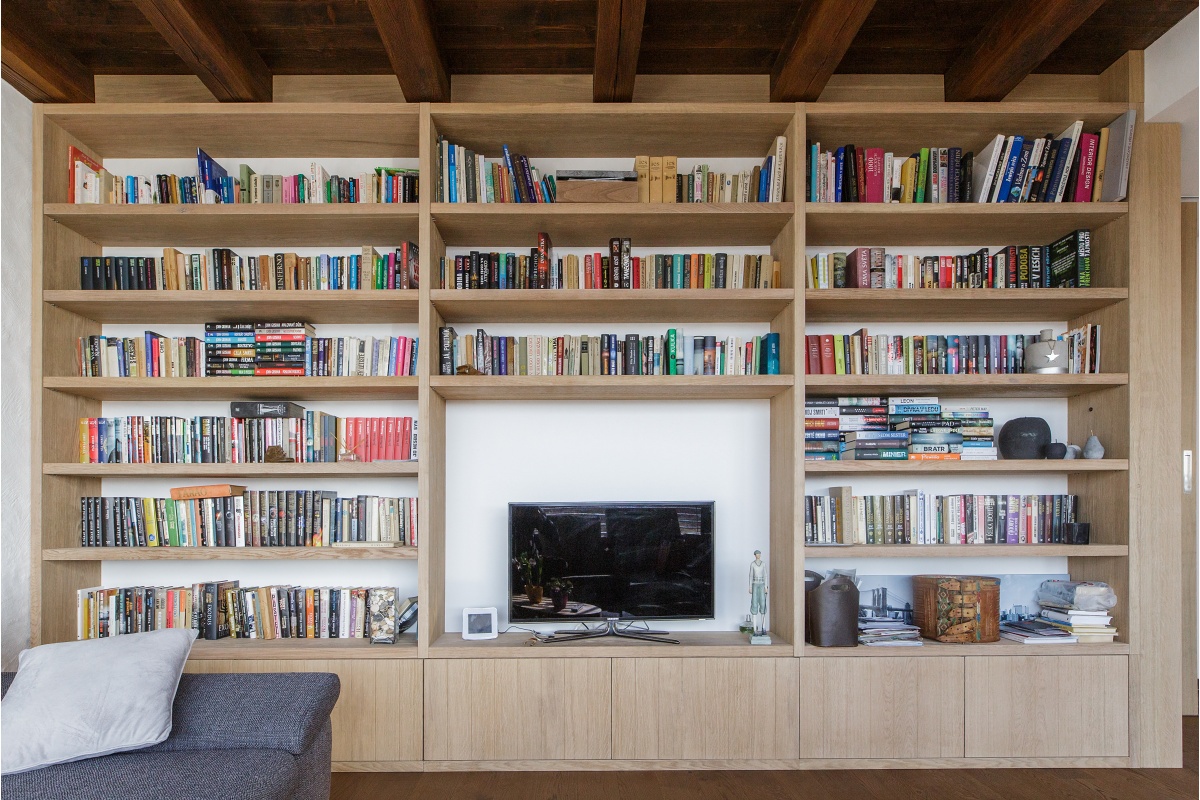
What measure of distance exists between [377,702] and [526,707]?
1.85 ft

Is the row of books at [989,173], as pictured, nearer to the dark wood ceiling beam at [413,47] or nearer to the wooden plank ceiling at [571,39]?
the wooden plank ceiling at [571,39]

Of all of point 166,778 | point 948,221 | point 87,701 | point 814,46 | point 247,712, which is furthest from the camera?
point 948,221

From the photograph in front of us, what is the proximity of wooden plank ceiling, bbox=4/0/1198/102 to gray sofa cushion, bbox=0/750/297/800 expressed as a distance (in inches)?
88.0

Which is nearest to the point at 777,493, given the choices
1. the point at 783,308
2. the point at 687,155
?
the point at 783,308

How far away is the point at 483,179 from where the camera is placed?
318cm

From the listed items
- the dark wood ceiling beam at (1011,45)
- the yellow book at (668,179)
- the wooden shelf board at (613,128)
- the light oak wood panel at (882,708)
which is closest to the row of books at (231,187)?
the wooden shelf board at (613,128)

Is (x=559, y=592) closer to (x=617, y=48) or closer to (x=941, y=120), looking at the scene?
(x=617, y=48)

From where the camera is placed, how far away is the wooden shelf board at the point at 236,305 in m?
3.05

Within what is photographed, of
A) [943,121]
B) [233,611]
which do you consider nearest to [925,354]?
[943,121]

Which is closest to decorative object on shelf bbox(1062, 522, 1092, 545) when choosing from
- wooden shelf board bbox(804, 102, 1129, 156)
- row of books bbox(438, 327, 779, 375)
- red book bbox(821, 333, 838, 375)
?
red book bbox(821, 333, 838, 375)

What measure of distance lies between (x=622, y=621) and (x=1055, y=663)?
1.67 metres

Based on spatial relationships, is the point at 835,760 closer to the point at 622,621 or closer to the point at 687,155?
the point at 622,621

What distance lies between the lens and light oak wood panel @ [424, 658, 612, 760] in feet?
9.89

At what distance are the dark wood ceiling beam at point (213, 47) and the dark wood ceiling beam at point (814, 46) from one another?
204 cm
